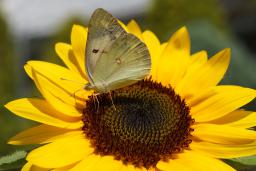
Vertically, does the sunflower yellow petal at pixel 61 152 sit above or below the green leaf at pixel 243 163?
below

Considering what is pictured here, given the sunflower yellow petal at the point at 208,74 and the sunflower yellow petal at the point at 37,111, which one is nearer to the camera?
the sunflower yellow petal at the point at 37,111

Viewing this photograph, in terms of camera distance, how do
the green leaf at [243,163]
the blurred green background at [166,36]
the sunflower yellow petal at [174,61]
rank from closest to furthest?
the green leaf at [243,163]
the sunflower yellow petal at [174,61]
the blurred green background at [166,36]

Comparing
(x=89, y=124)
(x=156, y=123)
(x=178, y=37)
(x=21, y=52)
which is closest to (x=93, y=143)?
(x=89, y=124)

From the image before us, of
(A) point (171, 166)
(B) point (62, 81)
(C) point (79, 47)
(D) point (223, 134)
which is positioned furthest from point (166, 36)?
(A) point (171, 166)

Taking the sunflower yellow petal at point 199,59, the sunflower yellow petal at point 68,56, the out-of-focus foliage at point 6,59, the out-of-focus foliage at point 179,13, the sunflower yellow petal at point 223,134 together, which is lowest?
the out-of-focus foliage at point 6,59

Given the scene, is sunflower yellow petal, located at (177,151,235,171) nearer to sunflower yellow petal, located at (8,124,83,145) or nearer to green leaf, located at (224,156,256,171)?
green leaf, located at (224,156,256,171)

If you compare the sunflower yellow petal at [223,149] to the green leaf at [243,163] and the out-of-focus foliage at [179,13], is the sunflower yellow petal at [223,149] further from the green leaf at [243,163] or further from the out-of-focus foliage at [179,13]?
the out-of-focus foliage at [179,13]

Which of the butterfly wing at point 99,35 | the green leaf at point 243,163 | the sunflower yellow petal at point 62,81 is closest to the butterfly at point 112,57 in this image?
the butterfly wing at point 99,35
